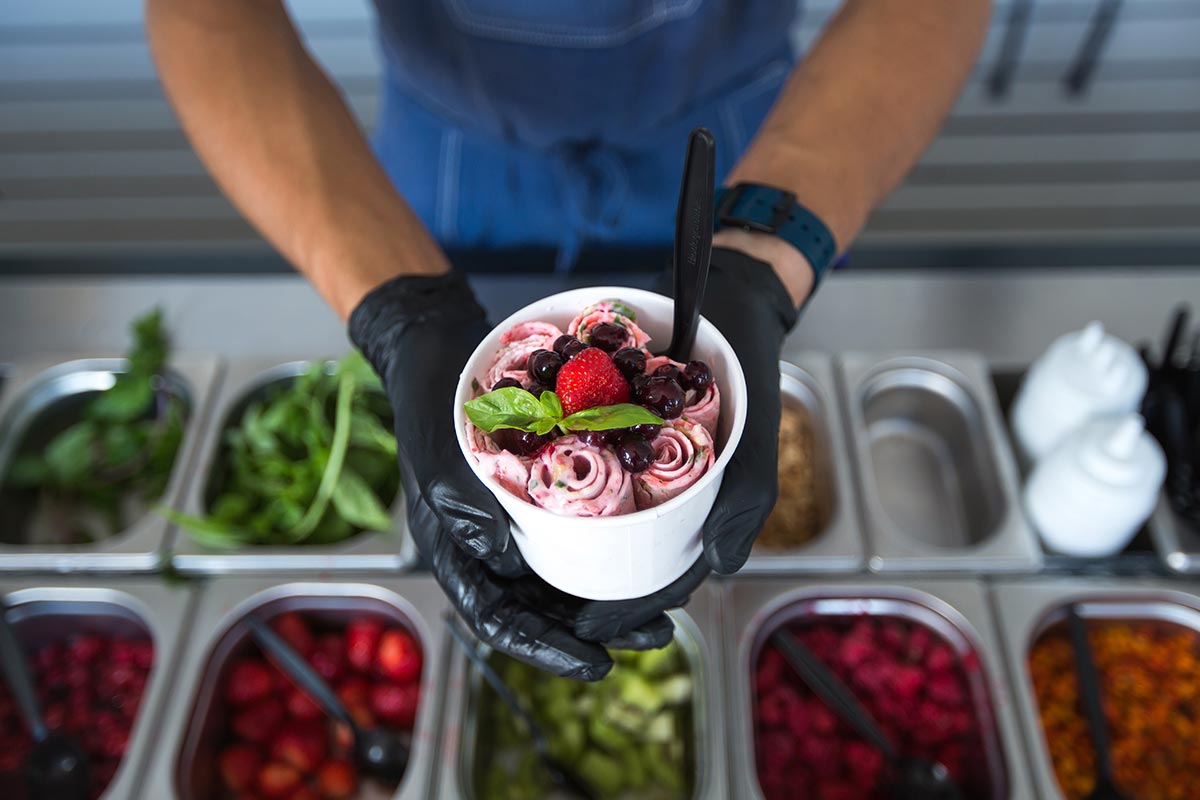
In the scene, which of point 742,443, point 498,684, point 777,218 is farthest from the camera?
point 498,684

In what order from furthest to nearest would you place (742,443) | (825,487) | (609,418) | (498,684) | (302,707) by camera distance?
(825,487)
(302,707)
(498,684)
(742,443)
(609,418)

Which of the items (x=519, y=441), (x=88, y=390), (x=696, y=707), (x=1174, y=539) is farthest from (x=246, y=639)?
(x=1174, y=539)

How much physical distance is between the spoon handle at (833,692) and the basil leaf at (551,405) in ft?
3.22

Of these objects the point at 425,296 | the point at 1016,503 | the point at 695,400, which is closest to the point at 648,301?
the point at 695,400

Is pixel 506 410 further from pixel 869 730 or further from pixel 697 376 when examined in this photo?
pixel 869 730

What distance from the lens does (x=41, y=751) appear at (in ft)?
5.14

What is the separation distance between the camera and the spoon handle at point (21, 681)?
62.0 inches

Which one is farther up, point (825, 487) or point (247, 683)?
point (825, 487)

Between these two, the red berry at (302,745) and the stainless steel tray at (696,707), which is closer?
the stainless steel tray at (696,707)

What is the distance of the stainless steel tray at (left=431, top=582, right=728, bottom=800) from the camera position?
1420 mm

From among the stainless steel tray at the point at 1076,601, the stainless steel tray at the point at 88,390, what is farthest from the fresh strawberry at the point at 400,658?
the stainless steel tray at the point at 1076,601

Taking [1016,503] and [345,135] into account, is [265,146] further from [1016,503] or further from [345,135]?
[1016,503]

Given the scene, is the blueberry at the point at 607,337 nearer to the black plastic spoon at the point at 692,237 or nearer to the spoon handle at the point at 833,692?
the black plastic spoon at the point at 692,237

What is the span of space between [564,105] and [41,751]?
1.61m
